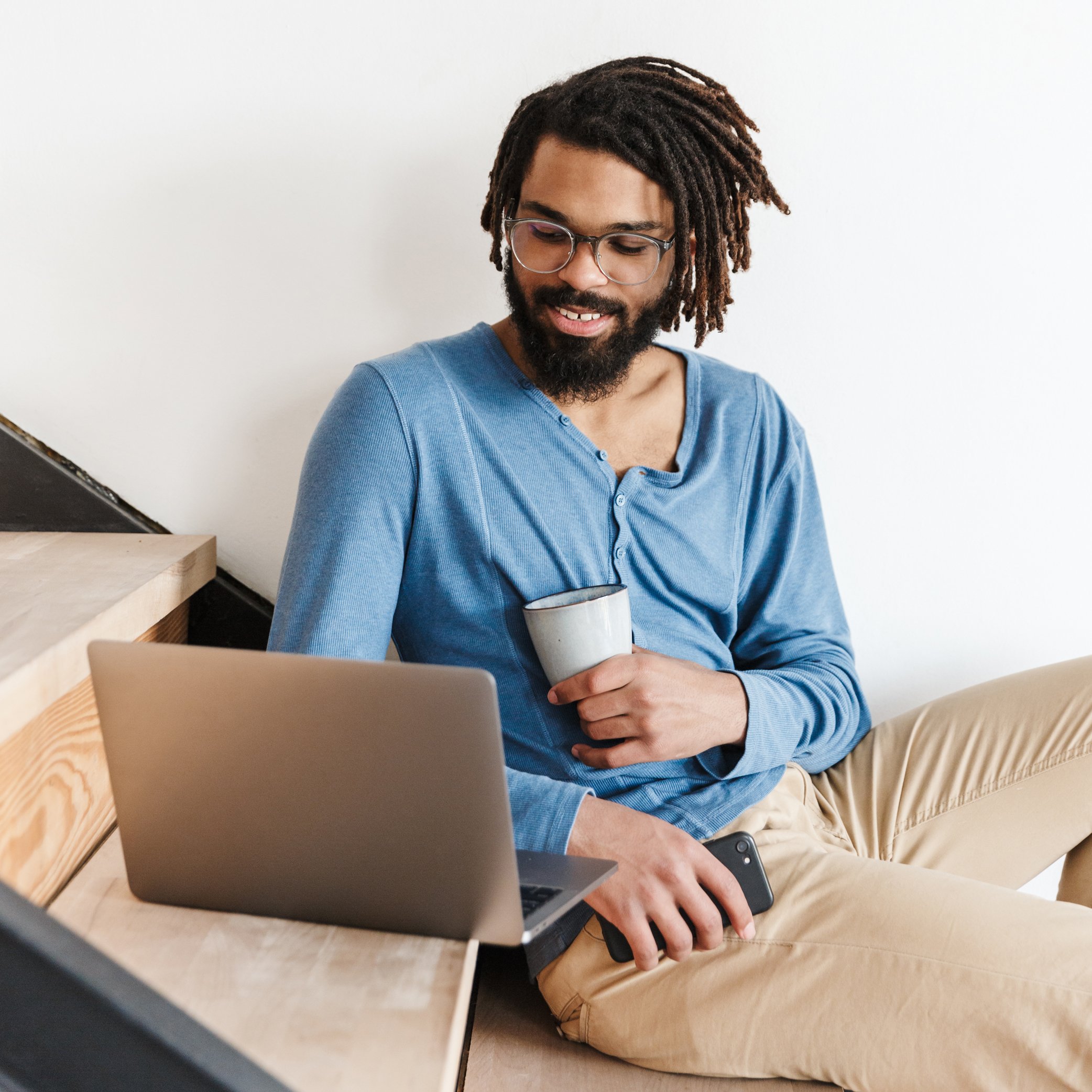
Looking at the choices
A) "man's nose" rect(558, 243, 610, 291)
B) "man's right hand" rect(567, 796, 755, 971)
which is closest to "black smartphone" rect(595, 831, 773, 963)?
"man's right hand" rect(567, 796, 755, 971)

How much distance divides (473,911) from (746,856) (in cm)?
37

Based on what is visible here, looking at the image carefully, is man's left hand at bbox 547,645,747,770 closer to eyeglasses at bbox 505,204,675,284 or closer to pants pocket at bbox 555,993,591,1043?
pants pocket at bbox 555,993,591,1043

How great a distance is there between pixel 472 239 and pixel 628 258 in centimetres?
26

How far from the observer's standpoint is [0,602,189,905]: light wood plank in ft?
2.59

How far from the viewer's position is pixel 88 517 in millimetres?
1189

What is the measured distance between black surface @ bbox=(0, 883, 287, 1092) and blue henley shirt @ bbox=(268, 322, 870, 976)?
51 cm

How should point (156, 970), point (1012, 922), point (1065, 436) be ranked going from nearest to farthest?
point (156, 970) → point (1012, 922) → point (1065, 436)

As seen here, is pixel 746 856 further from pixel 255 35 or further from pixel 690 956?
pixel 255 35

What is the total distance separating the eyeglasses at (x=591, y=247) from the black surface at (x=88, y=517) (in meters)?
0.57

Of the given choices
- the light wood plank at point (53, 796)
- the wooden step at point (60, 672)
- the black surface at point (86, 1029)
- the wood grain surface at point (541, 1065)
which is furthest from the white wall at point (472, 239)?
the black surface at point (86, 1029)

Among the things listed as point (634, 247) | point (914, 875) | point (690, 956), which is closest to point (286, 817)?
point (690, 956)

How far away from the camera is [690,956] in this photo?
33.5 inches

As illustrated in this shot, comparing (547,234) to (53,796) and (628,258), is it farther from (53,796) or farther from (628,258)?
(53,796)

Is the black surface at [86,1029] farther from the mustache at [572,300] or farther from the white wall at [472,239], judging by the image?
the white wall at [472,239]
